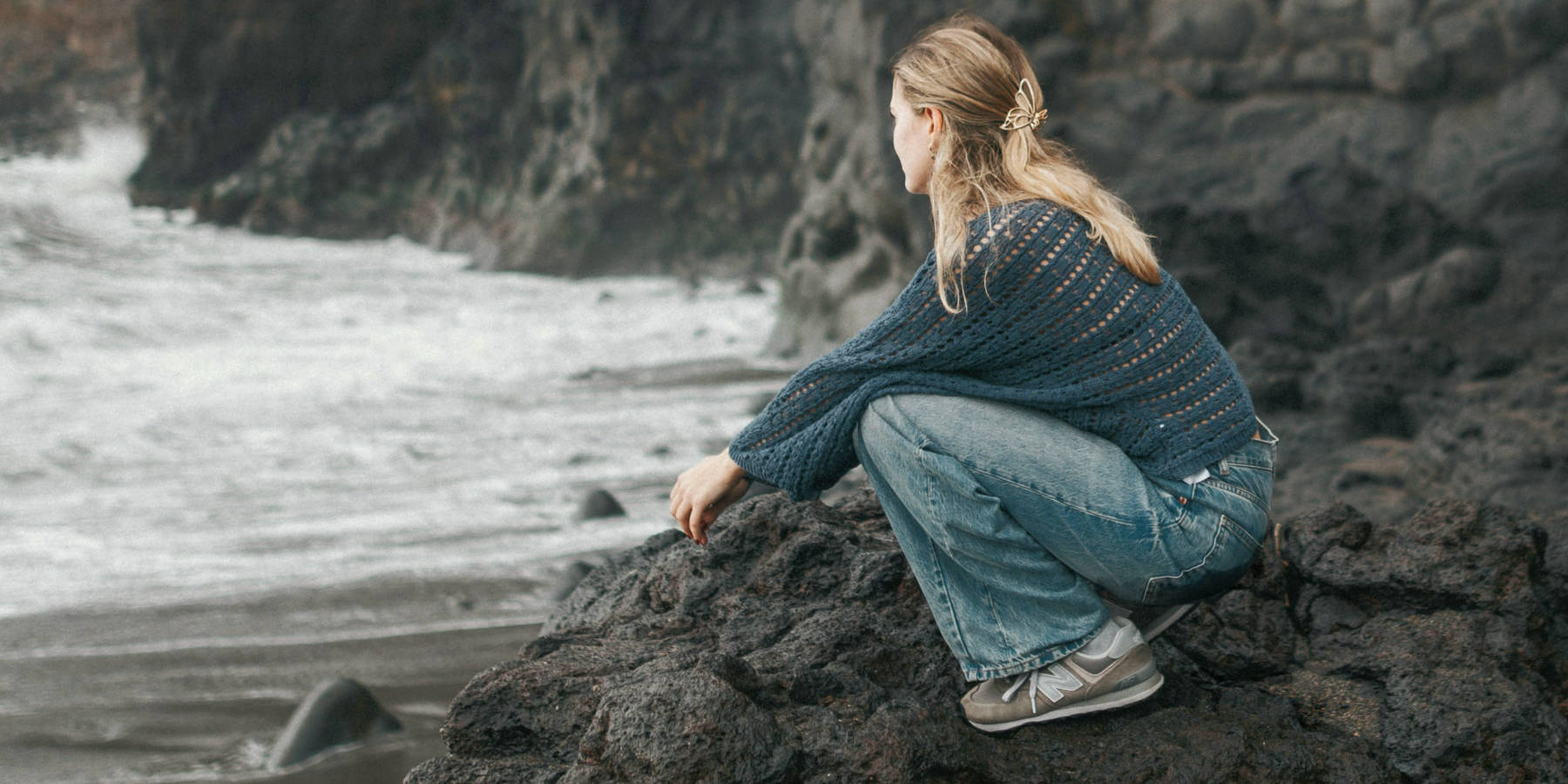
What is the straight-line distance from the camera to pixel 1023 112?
222 cm

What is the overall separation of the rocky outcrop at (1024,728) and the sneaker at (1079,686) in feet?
0.17

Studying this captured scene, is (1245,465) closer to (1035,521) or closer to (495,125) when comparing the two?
(1035,521)

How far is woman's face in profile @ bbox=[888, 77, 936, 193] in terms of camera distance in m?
2.27

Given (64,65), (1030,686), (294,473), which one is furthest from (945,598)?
(64,65)

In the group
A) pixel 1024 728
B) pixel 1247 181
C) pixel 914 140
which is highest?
pixel 914 140

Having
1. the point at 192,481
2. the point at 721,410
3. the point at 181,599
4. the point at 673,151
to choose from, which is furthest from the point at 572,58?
the point at 181,599

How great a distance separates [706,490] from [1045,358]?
63 cm

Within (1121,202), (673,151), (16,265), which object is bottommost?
(16,265)

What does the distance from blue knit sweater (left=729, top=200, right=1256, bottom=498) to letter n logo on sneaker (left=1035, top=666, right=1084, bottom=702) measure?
14.3 inches

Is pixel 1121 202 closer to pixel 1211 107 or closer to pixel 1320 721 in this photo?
pixel 1320 721

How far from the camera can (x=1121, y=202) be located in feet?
7.86

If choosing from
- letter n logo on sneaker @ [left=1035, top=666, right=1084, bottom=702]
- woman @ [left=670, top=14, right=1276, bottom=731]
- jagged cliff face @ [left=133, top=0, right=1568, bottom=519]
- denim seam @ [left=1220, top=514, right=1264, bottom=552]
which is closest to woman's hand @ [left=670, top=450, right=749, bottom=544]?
woman @ [left=670, top=14, right=1276, bottom=731]

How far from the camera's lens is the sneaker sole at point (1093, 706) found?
216 centimetres

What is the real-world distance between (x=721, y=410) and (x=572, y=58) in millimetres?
10580
